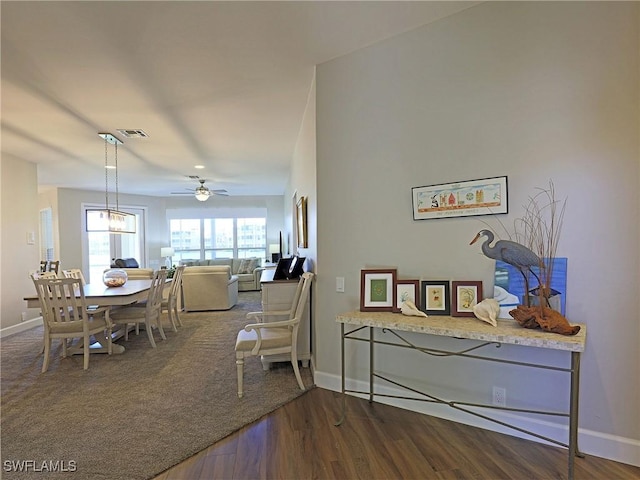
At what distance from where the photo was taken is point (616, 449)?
1971 millimetres

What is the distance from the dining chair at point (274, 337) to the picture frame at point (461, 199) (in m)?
1.18

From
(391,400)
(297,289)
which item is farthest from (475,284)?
(297,289)

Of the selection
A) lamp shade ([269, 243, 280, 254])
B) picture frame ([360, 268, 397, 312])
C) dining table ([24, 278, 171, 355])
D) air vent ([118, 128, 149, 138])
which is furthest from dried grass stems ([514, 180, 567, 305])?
lamp shade ([269, 243, 280, 254])

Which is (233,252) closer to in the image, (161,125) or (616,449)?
(161,125)

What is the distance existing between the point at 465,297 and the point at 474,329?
14.3 inches

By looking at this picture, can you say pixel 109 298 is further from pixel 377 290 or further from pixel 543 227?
pixel 543 227

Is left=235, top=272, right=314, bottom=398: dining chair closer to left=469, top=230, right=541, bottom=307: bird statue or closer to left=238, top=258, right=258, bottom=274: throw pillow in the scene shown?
left=469, top=230, right=541, bottom=307: bird statue

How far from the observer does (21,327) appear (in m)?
5.32

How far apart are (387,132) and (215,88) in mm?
1751

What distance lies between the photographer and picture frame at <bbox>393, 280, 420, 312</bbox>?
8.05ft

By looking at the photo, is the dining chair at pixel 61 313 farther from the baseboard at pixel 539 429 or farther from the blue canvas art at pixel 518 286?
the blue canvas art at pixel 518 286

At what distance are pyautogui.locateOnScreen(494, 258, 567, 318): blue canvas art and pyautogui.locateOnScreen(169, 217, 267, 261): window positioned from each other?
8.86 m

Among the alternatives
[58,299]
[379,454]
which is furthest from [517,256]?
[58,299]

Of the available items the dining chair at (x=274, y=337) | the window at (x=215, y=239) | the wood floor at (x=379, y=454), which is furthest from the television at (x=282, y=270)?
the window at (x=215, y=239)
